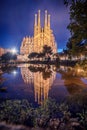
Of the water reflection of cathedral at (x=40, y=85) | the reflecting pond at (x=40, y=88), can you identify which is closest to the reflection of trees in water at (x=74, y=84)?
the reflecting pond at (x=40, y=88)

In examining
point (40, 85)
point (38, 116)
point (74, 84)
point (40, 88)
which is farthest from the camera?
point (74, 84)

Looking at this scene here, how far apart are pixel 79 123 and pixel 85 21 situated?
17.1 ft

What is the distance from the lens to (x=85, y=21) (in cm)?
960

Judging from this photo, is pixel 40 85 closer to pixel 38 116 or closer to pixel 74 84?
pixel 74 84

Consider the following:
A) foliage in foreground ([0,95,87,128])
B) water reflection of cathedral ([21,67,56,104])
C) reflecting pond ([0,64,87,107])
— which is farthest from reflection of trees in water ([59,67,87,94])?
foliage in foreground ([0,95,87,128])

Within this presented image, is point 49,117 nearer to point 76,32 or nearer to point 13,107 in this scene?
point 13,107

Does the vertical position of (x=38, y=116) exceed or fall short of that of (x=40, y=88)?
it falls short

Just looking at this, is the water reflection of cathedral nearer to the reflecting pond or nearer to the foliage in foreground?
the reflecting pond

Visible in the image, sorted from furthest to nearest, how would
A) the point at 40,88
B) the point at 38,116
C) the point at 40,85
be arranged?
the point at 40,85 < the point at 40,88 < the point at 38,116

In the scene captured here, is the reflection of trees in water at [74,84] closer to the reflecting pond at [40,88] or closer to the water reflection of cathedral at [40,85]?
the reflecting pond at [40,88]

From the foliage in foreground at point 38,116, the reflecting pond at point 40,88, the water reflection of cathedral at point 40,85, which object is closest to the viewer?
the foliage in foreground at point 38,116

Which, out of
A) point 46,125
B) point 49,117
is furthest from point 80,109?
point 46,125

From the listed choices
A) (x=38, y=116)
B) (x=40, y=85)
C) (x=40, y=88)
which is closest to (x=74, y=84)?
(x=40, y=85)

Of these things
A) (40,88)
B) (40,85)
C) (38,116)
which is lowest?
(38,116)
